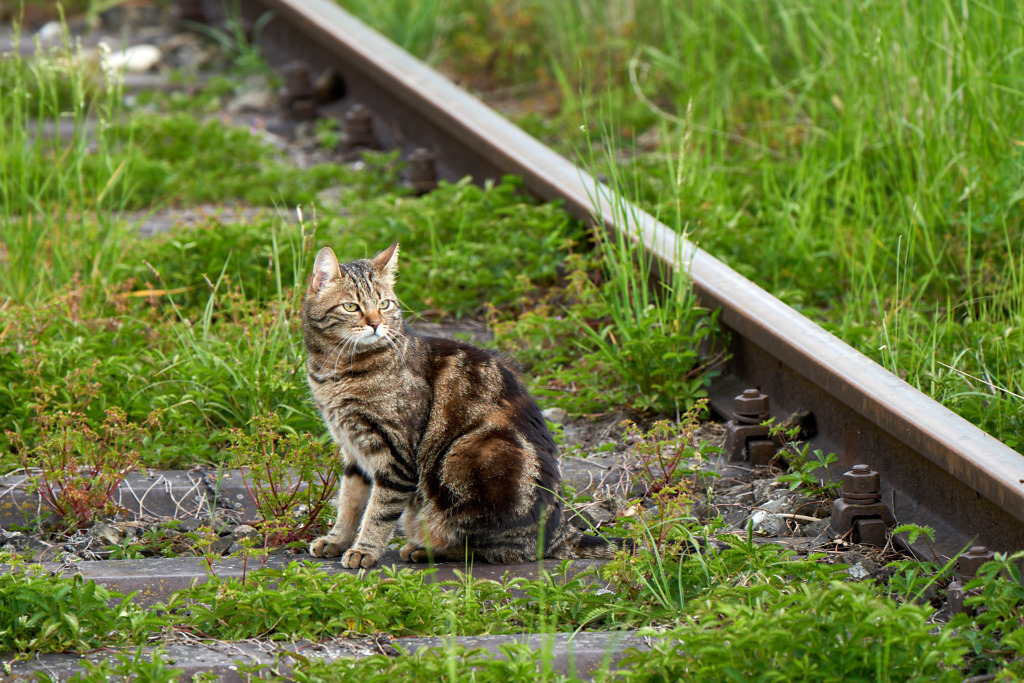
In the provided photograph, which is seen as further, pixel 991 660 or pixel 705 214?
pixel 705 214

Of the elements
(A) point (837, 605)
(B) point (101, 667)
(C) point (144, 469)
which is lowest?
(C) point (144, 469)

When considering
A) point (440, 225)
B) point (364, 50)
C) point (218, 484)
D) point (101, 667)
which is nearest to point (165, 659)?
point (101, 667)

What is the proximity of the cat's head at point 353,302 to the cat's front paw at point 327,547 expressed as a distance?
0.65 m

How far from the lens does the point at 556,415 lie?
16.0ft

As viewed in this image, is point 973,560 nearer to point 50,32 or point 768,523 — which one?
point 768,523

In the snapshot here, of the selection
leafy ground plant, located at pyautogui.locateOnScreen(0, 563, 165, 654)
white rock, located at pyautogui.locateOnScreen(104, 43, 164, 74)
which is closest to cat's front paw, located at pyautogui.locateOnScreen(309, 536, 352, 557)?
leafy ground plant, located at pyautogui.locateOnScreen(0, 563, 165, 654)

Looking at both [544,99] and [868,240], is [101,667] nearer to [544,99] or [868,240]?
[868,240]

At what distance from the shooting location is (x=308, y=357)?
4.26m

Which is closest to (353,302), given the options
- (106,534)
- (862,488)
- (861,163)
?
(106,534)

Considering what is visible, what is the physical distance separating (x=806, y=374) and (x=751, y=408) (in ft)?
0.79

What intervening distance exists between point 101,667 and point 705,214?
3861 millimetres

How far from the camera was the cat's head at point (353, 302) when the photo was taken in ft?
13.4

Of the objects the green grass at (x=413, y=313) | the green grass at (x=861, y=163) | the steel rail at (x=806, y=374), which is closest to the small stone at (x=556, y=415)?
the green grass at (x=413, y=313)

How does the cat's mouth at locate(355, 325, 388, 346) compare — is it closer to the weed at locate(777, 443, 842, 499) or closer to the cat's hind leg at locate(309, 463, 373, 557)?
the cat's hind leg at locate(309, 463, 373, 557)
